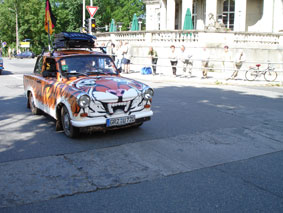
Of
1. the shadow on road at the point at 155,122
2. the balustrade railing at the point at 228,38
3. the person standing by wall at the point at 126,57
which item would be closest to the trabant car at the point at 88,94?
the shadow on road at the point at 155,122

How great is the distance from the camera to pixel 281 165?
5680mm

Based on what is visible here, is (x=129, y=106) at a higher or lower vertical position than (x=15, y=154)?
higher

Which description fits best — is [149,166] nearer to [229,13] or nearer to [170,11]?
[229,13]

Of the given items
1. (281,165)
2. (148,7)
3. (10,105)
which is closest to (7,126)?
(10,105)

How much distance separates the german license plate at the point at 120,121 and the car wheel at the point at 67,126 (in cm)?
64

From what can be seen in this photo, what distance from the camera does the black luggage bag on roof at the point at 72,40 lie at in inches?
368

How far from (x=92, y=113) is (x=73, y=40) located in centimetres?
343

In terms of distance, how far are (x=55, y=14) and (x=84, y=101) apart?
63.5m

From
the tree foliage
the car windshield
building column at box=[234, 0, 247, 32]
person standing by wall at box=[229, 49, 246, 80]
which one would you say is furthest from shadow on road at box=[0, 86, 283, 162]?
the tree foliage

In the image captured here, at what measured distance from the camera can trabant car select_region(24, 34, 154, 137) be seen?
6.71 m

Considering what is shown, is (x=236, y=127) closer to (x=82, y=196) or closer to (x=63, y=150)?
(x=63, y=150)

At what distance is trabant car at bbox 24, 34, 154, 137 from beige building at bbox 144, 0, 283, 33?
22.8 meters

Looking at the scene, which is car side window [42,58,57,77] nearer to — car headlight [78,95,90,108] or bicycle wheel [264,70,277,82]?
car headlight [78,95,90,108]

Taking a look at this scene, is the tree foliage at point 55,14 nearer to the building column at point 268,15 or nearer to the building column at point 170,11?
the building column at point 170,11
